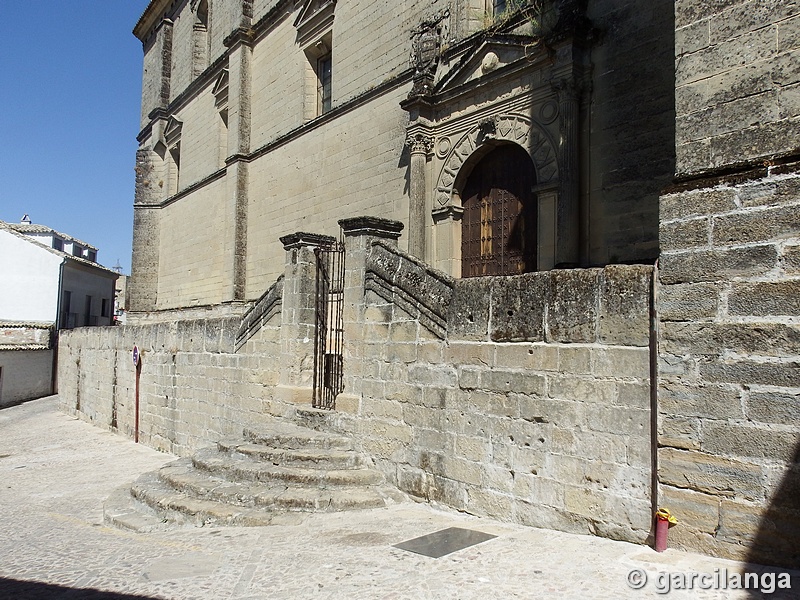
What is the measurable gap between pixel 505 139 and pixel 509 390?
5.73 metres

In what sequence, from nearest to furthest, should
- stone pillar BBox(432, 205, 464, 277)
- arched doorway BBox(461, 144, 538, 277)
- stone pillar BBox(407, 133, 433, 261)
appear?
arched doorway BBox(461, 144, 538, 277) → stone pillar BBox(432, 205, 464, 277) → stone pillar BBox(407, 133, 433, 261)

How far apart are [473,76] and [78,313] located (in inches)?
1015

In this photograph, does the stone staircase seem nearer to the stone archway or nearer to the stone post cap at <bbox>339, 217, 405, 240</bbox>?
the stone post cap at <bbox>339, 217, 405, 240</bbox>

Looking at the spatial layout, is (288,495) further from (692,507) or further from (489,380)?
(692,507)

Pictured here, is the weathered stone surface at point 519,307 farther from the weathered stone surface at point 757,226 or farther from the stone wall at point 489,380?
the weathered stone surface at point 757,226

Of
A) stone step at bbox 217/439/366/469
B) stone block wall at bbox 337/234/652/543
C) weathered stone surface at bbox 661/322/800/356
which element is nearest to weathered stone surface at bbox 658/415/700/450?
stone block wall at bbox 337/234/652/543

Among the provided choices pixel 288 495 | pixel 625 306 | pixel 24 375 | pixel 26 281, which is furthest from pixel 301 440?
pixel 26 281

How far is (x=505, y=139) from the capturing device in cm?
1002

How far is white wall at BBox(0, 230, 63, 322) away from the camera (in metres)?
27.6

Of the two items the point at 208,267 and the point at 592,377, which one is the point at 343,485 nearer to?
the point at 592,377

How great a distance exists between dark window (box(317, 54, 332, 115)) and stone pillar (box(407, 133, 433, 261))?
493 centimetres

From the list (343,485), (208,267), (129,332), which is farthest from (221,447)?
(208,267)

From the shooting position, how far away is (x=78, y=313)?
30.5 metres

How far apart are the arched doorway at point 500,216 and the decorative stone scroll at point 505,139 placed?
26 cm
